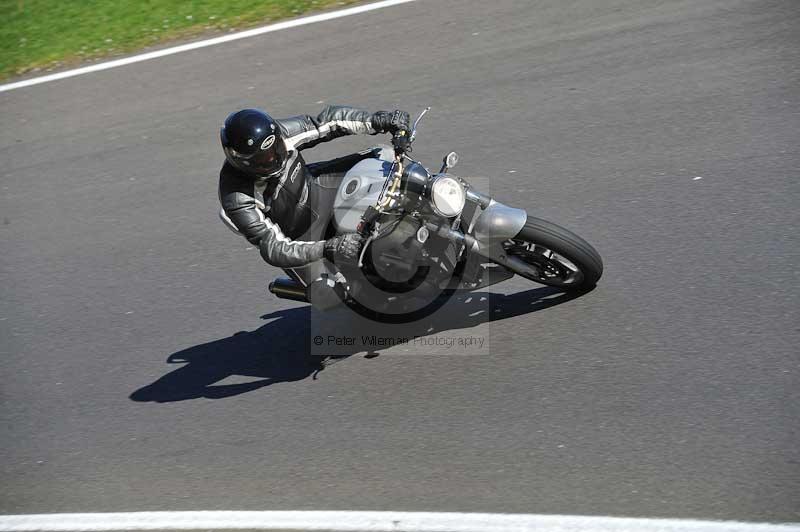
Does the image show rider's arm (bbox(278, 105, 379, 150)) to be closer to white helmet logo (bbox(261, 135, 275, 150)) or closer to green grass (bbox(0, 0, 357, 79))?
white helmet logo (bbox(261, 135, 275, 150))

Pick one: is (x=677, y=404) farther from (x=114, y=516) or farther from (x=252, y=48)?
(x=252, y=48)

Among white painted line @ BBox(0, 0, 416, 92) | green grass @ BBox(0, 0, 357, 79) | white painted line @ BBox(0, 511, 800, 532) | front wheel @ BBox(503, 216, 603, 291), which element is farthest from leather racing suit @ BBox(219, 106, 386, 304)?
green grass @ BBox(0, 0, 357, 79)

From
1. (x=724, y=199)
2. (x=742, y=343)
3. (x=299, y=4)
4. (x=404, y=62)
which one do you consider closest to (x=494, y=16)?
(x=404, y=62)

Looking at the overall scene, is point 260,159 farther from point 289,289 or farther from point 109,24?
point 109,24

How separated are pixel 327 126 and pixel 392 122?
65 cm

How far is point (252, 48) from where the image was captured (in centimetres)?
1005

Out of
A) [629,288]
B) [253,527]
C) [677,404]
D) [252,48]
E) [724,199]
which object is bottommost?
[253,527]

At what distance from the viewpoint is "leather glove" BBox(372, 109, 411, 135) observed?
17.9 ft

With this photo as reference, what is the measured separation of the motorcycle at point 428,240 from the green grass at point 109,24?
5.52 meters

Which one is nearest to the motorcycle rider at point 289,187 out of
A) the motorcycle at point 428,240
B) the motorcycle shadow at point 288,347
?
the motorcycle at point 428,240

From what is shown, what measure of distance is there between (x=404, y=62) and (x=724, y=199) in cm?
373

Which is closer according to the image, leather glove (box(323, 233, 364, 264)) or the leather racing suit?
leather glove (box(323, 233, 364, 264))

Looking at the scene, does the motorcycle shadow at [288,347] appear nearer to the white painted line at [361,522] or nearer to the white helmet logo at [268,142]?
the white painted line at [361,522]

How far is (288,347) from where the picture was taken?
6301mm
